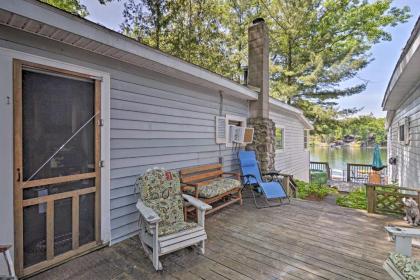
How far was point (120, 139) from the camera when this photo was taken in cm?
310

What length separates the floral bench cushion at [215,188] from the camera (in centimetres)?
381

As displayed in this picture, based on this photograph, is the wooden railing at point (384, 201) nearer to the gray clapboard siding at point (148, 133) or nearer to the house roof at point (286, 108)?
the gray clapboard siding at point (148, 133)

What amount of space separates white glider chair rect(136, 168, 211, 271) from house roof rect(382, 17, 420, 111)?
3.35m

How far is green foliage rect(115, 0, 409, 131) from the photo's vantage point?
1106 centimetres

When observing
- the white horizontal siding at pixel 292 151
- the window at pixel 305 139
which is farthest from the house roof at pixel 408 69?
the window at pixel 305 139

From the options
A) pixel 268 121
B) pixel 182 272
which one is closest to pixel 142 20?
pixel 268 121

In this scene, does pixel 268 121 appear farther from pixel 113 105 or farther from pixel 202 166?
pixel 113 105

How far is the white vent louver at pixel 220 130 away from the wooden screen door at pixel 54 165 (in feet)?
9.23

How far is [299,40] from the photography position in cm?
1290

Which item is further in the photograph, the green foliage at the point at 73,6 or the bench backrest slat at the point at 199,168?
the green foliage at the point at 73,6

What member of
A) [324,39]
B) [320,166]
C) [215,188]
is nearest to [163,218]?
[215,188]

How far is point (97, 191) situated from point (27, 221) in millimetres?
737

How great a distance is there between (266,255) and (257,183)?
228cm

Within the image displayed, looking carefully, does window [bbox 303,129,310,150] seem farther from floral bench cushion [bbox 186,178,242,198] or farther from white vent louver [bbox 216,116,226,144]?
floral bench cushion [bbox 186,178,242,198]
